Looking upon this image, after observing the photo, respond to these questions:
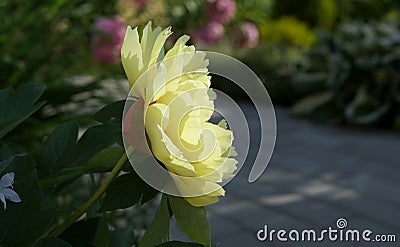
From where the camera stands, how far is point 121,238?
28.2 inches

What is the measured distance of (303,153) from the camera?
4285mm

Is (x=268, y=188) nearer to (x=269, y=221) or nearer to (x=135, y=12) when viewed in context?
(x=269, y=221)

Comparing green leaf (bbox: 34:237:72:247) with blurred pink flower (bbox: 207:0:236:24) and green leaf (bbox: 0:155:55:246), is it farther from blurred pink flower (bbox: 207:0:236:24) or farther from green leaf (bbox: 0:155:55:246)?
blurred pink flower (bbox: 207:0:236:24)

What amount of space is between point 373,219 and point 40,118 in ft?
5.34


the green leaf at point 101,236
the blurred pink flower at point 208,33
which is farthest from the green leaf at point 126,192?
the blurred pink flower at point 208,33

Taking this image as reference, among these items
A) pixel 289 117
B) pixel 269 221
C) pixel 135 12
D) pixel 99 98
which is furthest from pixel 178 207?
pixel 289 117

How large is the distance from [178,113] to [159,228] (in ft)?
0.36

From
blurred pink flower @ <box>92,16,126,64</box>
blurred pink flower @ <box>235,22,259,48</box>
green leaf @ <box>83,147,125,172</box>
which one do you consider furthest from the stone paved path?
green leaf @ <box>83,147,125,172</box>

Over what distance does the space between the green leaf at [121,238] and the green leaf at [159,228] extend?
0.20ft

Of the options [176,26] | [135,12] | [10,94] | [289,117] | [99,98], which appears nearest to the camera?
[10,94]

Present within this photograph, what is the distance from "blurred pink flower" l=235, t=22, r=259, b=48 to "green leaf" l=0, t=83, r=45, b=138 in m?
4.74

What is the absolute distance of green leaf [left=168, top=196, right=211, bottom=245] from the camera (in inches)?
25.0

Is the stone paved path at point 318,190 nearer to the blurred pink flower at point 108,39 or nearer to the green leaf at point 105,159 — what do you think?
the blurred pink flower at point 108,39

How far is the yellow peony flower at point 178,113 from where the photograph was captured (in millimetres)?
615
